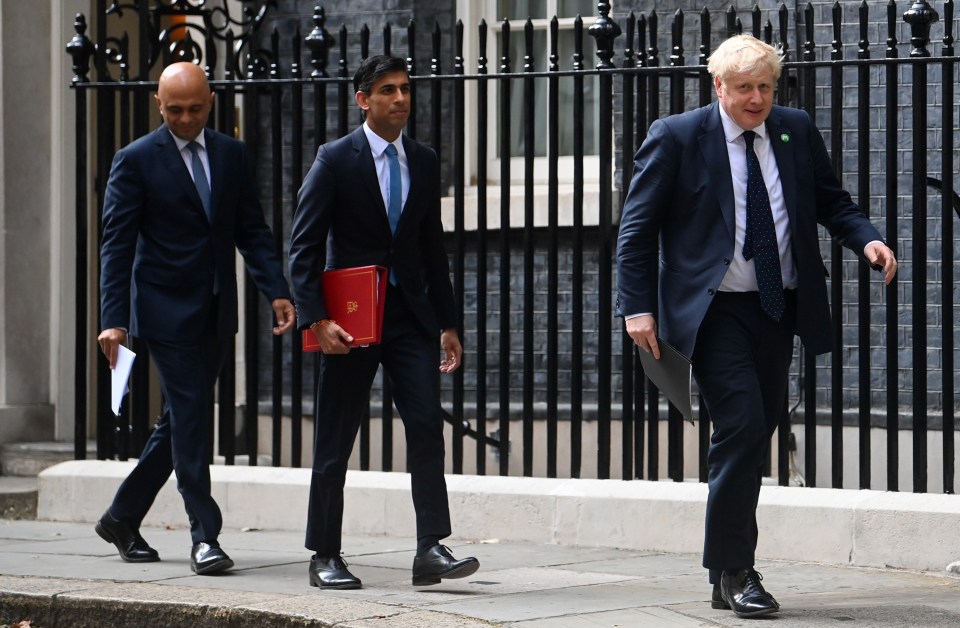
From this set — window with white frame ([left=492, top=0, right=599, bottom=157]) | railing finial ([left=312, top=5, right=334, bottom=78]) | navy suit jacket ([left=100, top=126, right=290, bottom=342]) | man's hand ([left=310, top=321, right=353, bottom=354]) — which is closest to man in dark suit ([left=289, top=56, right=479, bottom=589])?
man's hand ([left=310, top=321, right=353, bottom=354])

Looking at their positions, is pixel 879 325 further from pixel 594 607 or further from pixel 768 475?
pixel 594 607

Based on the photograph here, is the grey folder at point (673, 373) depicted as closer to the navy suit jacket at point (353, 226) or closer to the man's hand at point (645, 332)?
the man's hand at point (645, 332)

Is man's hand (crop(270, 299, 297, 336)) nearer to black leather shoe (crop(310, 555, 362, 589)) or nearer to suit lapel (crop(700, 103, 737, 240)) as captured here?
black leather shoe (crop(310, 555, 362, 589))

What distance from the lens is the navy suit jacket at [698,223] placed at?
5.31 metres

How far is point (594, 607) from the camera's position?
17.8 ft

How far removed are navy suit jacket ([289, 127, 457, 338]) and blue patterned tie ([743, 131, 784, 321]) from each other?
1264 mm

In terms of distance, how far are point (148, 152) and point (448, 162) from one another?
329 cm

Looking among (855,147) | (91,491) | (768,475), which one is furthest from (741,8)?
(91,491)

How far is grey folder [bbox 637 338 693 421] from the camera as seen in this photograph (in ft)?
17.4

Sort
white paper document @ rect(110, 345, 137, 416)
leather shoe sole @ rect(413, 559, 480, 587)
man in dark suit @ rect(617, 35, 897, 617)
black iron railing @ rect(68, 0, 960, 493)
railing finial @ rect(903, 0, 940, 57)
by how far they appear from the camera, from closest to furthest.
A: 1. man in dark suit @ rect(617, 35, 897, 617)
2. leather shoe sole @ rect(413, 559, 480, 587)
3. white paper document @ rect(110, 345, 137, 416)
4. railing finial @ rect(903, 0, 940, 57)
5. black iron railing @ rect(68, 0, 960, 493)

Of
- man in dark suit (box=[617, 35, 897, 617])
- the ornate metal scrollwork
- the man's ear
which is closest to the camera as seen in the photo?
man in dark suit (box=[617, 35, 897, 617])

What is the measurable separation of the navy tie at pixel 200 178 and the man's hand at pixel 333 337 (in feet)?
2.90

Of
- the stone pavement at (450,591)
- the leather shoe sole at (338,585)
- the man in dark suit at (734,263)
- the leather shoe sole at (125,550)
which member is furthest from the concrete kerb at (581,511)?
the leather shoe sole at (338,585)

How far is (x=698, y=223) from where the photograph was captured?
17.6 ft
